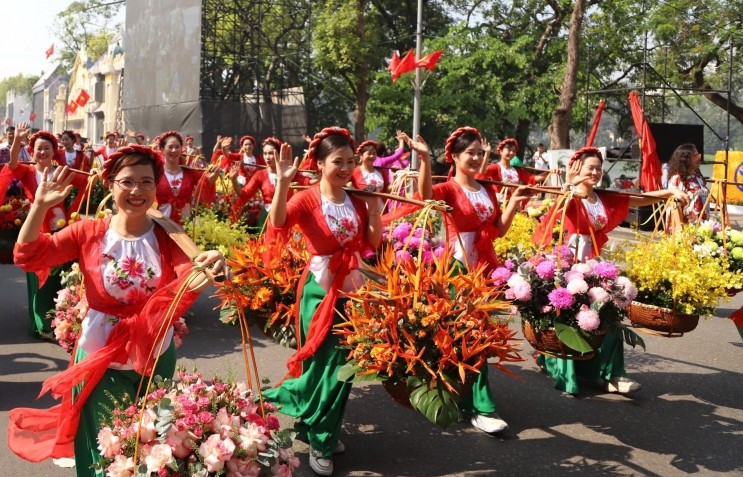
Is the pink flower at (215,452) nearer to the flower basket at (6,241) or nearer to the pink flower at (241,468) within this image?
the pink flower at (241,468)

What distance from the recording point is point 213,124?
23.6 meters

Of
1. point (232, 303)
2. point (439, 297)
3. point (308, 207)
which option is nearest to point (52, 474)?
point (232, 303)

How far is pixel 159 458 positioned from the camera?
288cm

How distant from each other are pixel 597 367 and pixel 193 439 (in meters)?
4.27

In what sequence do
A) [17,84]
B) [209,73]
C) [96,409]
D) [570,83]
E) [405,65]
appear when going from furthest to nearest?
1. [17,84]
2. [209,73]
3. [570,83]
4. [405,65]
5. [96,409]

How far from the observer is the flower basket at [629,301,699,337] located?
5.63m

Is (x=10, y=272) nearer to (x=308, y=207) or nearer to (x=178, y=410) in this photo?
(x=308, y=207)

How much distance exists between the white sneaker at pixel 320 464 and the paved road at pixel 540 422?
0.06 m

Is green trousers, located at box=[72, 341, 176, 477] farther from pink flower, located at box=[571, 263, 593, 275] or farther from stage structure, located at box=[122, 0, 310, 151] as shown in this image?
stage structure, located at box=[122, 0, 310, 151]

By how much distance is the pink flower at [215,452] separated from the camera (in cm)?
288

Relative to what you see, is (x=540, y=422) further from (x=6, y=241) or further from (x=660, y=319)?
(x=6, y=241)

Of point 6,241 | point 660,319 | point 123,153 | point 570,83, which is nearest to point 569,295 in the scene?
point 660,319

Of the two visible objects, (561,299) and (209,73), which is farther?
(209,73)

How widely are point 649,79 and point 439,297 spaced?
25.7 meters
